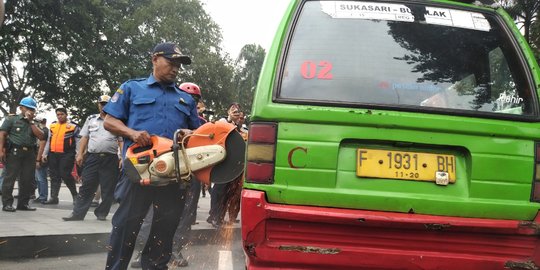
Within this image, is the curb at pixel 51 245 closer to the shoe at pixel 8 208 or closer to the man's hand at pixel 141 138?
the man's hand at pixel 141 138

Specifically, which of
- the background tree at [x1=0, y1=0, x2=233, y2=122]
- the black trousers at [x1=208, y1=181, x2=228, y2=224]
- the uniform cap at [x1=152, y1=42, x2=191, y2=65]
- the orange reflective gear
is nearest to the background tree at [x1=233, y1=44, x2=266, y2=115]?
the background tree at [x1=0, y1=0, x2=233, y2=122]

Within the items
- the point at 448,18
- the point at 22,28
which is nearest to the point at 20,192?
the point at 448,18

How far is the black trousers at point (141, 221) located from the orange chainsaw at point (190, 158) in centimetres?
32

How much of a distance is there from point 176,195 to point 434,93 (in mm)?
2014

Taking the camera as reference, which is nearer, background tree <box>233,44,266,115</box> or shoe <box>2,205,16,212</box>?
shoe <box>2,205,16,212</box>

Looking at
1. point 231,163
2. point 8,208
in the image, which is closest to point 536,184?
point 231,163

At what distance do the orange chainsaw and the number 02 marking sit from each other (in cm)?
90

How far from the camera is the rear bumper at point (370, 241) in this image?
2.46 m

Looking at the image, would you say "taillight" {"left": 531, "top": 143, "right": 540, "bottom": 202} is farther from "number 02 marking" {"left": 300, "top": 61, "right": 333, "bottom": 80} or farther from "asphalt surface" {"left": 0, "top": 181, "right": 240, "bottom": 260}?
"asphalt surface" {"left": 0, "top": 181, "right": 240, "bottom": 260}

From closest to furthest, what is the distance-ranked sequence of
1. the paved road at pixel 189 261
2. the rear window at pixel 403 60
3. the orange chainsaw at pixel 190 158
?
the rear window at pixel 403 60 < the orange chainsaw at pixel 190 158 < the paved road at pixel 189 261

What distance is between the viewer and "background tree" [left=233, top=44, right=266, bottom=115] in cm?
3866

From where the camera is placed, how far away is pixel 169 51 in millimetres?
3689

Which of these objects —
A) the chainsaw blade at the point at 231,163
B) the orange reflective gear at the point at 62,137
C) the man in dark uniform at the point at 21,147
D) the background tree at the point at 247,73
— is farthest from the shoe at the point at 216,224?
the background tree at the point at 247,73

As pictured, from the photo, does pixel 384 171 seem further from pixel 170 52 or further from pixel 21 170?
pixel 21 170
